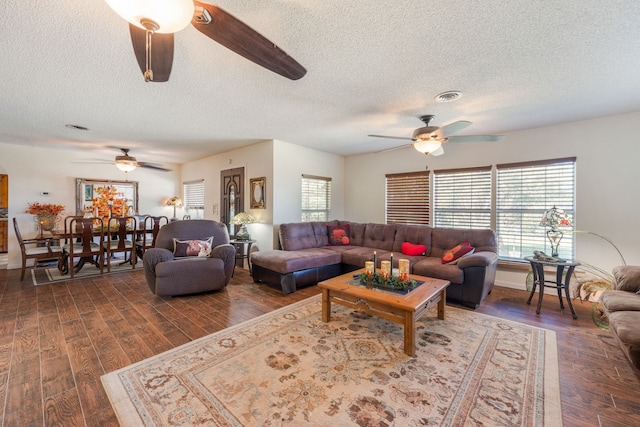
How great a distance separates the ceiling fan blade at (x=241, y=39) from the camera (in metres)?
1.18

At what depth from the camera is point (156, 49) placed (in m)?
1.50

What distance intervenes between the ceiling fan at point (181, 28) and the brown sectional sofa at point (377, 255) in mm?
2773

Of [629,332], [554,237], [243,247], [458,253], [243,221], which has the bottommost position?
[629,332]

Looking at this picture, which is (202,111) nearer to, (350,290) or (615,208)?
(350,290)

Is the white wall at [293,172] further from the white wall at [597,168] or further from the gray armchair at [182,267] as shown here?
the white wall at [597,168]

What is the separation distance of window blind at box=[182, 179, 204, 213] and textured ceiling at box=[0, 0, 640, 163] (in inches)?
120

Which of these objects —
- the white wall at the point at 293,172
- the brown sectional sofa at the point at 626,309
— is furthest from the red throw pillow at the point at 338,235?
the brown sectional sofa at the point at 626,309

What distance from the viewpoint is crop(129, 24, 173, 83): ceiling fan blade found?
1.39 metres

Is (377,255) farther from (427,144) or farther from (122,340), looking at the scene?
(122,340)

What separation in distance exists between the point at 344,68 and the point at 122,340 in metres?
3.21

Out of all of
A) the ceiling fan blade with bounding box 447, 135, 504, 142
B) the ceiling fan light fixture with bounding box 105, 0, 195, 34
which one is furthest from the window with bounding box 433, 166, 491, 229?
the ceiling fan light fixture with bounding box 105, 0, 195, 34

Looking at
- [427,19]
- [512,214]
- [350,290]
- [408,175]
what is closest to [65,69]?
[427,19]

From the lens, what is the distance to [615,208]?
3477 mm

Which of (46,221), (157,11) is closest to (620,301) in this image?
(157,11)
